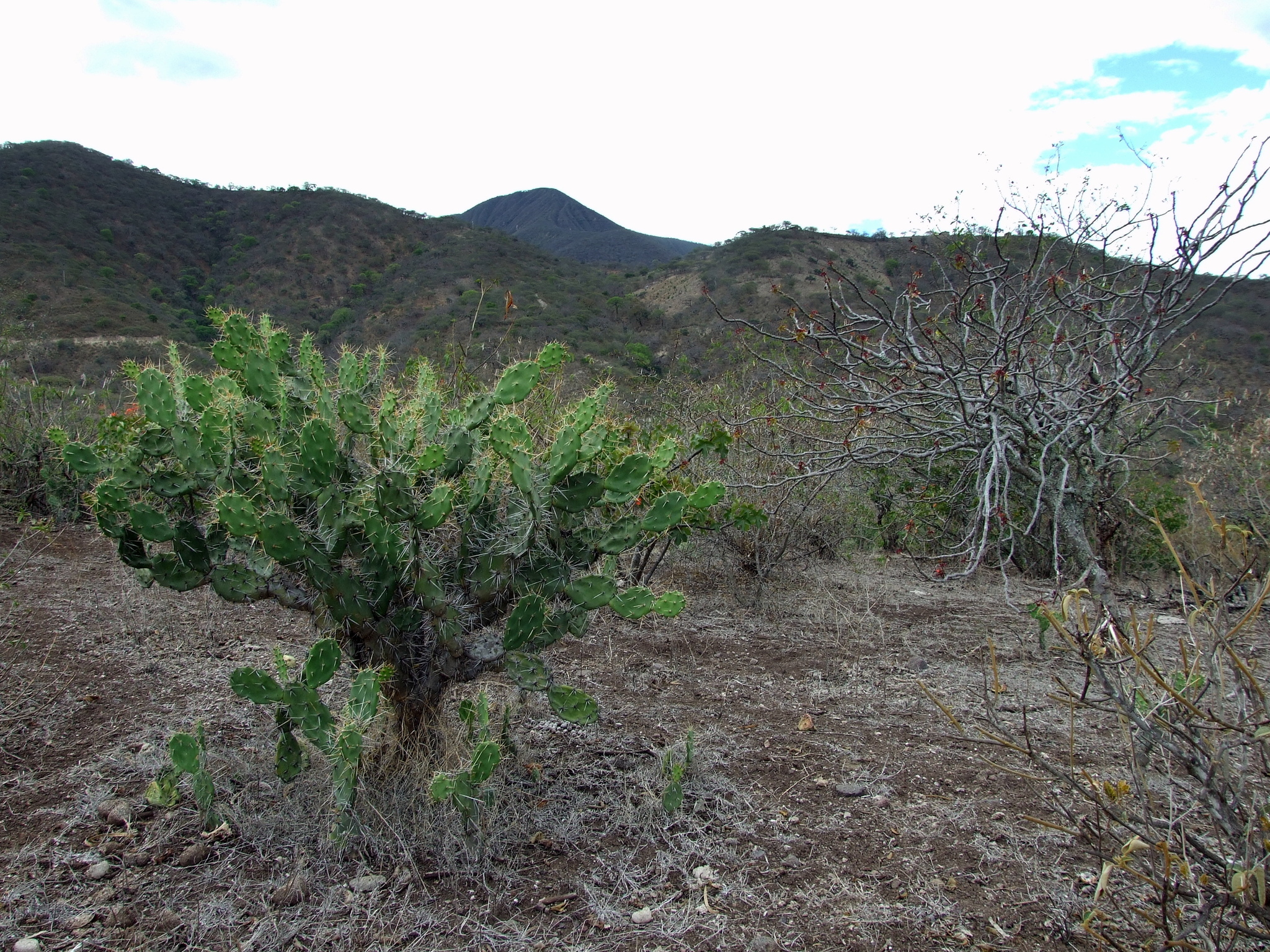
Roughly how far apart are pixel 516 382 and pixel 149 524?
131cm

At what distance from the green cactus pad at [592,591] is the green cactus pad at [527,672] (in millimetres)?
255

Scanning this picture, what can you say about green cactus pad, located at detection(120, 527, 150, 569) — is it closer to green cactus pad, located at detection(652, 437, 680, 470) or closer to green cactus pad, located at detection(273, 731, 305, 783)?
green cactus pad, located at detection(273, 731, 305, 783)

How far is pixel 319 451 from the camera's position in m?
2.43

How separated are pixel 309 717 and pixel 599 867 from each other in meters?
1.01

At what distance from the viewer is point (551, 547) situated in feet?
9.32

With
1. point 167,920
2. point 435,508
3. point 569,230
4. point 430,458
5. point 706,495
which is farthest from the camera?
point 569,230

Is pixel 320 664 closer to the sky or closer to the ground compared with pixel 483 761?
closer to the sky

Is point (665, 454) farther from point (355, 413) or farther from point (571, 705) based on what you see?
point (355, 413)

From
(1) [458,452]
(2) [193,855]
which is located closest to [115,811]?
(2) [193,855]

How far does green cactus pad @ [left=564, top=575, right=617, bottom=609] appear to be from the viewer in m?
2.76

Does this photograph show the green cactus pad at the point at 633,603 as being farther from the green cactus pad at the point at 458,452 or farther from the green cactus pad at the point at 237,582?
the green cactus pad at the point at 237,582

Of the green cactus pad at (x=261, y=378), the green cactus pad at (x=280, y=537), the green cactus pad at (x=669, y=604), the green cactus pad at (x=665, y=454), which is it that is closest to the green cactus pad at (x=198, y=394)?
the green cactus pad at (x=261, y=378)

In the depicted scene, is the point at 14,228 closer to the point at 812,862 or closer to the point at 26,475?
the point at 26,475

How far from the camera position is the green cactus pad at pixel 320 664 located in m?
2.32
